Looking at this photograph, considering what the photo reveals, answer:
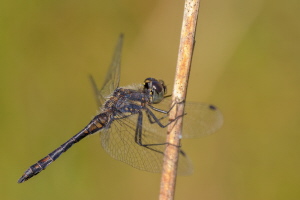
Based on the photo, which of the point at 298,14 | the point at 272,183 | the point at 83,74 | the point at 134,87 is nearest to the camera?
the point at 134,87

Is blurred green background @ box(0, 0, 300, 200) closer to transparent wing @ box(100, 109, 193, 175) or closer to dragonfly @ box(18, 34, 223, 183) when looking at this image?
dragonfly @ box(18, 34, 223, 183)

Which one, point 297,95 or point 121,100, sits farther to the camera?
point 297,95

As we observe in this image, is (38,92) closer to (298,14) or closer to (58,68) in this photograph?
(58,68)

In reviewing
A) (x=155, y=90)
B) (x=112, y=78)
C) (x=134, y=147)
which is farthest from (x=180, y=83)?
(x=112, y=78)

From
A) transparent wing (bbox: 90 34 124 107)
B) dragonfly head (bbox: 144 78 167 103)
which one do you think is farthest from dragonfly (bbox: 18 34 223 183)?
transparent wing (bbox: 90 34 124 107)

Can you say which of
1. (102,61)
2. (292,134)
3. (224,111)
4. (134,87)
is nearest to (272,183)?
(292,134)
